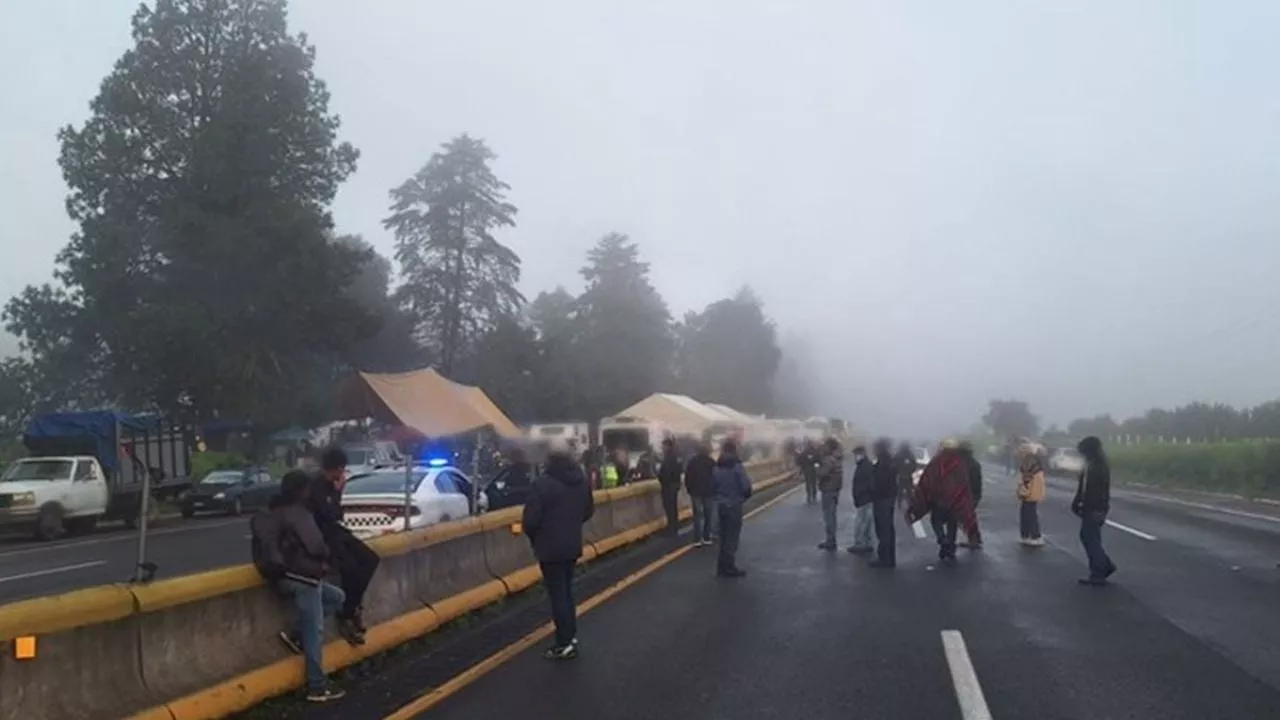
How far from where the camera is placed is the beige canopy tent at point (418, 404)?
3381 centimetres

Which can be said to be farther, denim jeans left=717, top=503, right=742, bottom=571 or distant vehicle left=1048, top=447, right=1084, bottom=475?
distant vehicle left=1048, top=447, right=1084, bottom=475

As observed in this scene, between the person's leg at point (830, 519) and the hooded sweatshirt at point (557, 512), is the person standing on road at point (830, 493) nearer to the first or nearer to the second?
the person's leg at point (830, 519)

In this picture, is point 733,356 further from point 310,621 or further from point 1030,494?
point 310,621

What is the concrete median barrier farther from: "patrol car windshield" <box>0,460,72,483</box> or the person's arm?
"patrol car windshield" <box>0,460,72,483</box>

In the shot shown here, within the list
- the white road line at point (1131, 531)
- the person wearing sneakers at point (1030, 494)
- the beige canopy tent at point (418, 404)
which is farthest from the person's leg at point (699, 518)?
the beige canopy tent at point (418, 404)

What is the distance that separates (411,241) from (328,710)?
68.8 m

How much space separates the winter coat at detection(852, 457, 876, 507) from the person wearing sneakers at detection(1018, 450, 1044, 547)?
320 centimetres

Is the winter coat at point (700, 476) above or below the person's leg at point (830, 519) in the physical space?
above

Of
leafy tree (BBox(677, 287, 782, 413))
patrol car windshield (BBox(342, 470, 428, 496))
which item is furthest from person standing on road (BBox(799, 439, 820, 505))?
leafy tree (BBox(677, 287, 782, 413))

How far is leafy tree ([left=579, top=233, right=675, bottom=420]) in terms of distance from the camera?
3337 inches

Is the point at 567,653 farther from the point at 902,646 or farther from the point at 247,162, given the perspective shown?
the point at 247,162

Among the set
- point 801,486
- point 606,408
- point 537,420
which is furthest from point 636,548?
point 606,408

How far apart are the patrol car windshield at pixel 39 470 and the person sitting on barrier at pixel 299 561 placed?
24.2 metres

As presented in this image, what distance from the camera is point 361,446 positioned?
42.5 m
